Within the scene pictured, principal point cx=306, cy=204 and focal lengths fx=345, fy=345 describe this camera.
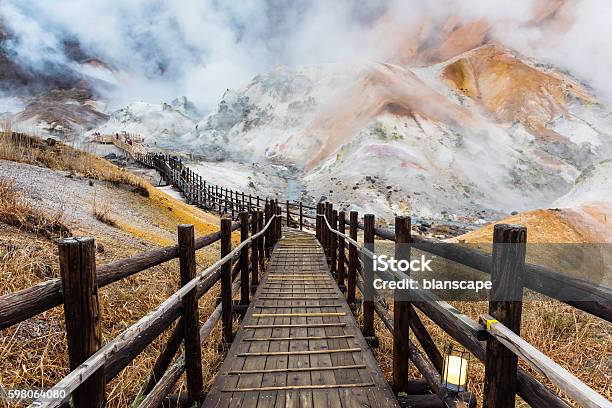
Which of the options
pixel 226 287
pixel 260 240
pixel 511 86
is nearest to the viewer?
pixel 226 287

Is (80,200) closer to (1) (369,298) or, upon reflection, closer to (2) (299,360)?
(2) (299,360)

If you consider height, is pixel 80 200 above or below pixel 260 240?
above

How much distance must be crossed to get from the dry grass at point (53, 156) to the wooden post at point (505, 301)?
1079 centimetres

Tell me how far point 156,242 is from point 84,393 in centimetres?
573

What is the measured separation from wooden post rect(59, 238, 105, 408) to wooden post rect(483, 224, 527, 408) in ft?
6.08

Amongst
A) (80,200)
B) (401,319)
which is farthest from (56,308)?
(80,200)

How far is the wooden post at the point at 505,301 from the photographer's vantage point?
5.35 feet

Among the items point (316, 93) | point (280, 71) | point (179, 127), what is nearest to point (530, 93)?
point (316, 93)

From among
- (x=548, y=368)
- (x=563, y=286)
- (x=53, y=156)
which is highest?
(x=53, y=156)

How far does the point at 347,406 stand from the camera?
2736 millimetres

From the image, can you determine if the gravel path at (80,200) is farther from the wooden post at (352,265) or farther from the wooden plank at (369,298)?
the wooden plank at (369,298)

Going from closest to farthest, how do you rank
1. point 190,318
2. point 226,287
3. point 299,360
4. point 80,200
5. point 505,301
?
point 505,301 < point 190,318 < point 299,360 < point 226,287 < point 80,200

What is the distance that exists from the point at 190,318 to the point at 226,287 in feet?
4.35

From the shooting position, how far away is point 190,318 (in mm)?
2705
